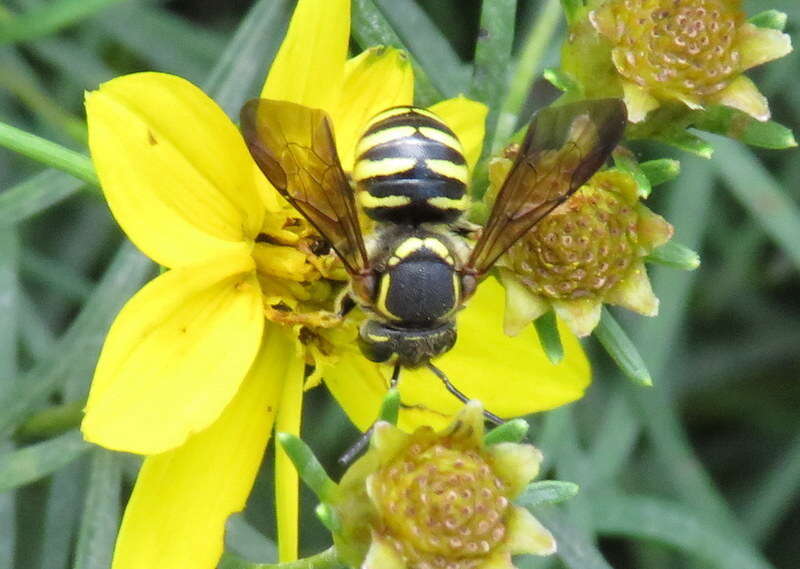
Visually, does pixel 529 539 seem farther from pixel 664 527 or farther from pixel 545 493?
pixel 664 527

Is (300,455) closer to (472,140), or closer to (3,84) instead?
(472,140)

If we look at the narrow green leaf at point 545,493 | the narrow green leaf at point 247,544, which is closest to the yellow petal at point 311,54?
the narrow green leaf at point 545,493

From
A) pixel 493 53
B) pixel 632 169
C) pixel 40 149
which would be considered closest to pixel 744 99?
pixel 632 169

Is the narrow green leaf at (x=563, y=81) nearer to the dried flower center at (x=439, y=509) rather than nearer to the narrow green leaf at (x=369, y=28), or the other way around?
the narrow green leaf at (x=369, y=28)

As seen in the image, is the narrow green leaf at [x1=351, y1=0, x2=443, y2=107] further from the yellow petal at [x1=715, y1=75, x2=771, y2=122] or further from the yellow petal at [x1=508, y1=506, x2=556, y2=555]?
the yellow petal at [x1=508, y1=506, x2=556, y2=555]

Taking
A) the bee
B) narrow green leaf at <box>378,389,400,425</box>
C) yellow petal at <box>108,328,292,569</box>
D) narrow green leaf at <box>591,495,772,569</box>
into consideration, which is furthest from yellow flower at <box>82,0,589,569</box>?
narrow green leaf at <box>591,495,772,569</box>
